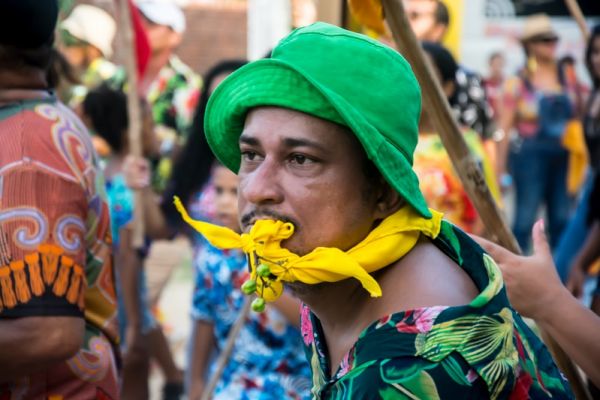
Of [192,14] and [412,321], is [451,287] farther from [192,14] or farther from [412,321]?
[192,14]

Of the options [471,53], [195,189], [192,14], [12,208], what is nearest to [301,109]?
[12,208]

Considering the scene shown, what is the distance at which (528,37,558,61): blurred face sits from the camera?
10391mm

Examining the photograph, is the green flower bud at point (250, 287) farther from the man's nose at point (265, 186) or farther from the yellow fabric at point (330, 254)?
the man's nose at point (265, 186)

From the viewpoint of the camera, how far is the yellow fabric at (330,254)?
1822 millimetres

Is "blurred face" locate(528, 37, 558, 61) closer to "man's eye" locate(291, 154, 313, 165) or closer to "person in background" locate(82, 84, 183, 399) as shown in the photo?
"person in background" locate(82, 84, 183, 399)

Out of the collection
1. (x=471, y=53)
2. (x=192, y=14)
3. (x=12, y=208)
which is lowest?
(x=192, y=14)

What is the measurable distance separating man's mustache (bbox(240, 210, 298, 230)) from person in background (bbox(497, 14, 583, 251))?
8314 mm

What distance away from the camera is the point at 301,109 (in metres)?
1.85

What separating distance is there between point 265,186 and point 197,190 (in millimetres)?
3045

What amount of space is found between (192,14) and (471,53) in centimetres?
572

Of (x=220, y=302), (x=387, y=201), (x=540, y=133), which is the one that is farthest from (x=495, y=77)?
(x=387, y=201)

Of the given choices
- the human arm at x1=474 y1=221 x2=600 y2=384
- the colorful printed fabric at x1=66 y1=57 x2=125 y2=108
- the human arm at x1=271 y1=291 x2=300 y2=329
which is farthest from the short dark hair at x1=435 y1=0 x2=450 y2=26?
the human arm at x1=474 y1=221 x2=600 y2=384

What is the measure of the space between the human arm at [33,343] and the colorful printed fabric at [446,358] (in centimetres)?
82

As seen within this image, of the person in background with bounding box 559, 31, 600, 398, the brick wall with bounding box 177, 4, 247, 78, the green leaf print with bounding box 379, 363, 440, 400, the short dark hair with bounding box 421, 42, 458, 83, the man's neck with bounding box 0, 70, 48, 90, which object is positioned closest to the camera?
the green leaf print with bounding box 379, 363, 440, 400
